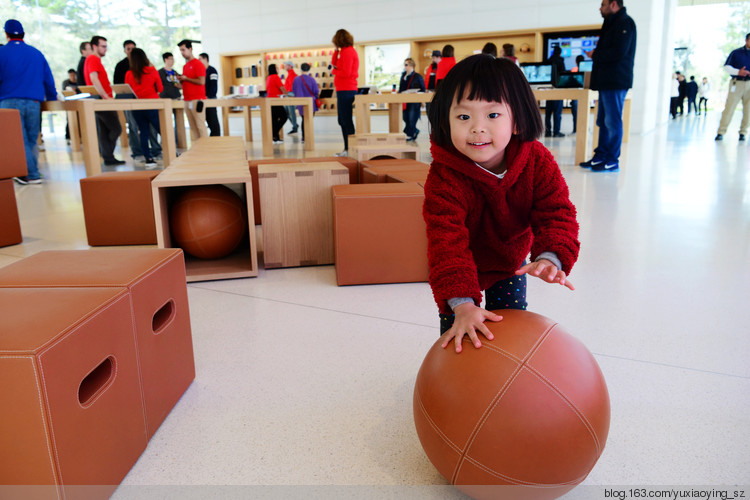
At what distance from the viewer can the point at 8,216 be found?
3498 mm

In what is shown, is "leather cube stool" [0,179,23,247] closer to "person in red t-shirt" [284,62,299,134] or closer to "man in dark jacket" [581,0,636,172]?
"man in dark jacket" [581,0,636,172]

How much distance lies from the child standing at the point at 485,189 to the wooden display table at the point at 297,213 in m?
1.68

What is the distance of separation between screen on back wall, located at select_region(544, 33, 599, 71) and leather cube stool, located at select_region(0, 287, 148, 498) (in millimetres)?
12011

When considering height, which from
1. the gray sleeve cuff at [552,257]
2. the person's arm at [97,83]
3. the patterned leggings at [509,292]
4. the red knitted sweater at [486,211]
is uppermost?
the person's arm at [97,83]

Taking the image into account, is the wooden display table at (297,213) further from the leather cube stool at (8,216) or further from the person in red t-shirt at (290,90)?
the person in red t-shirt at (290,90)

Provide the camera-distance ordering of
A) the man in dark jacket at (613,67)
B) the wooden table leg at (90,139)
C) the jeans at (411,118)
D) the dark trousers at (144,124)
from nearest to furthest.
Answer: the wooden table leg at (90,139) → the man in dark jacket at (613,67) → the dark trousers at (144,124) → the jeans at (411,118)

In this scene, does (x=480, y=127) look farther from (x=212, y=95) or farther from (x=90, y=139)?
(x=212, y=95)

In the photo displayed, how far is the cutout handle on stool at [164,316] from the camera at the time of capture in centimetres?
167

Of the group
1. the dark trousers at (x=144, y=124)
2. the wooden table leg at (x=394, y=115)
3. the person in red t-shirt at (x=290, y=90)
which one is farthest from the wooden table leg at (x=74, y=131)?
the wooden table leg at (x=394, y=115)

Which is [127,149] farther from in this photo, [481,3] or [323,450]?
[323,450]

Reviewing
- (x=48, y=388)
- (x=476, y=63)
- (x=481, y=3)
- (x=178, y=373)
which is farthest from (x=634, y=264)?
(x=481, y=3)

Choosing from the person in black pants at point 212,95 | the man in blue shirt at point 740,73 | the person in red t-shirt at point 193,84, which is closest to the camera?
the person in red t-shirt at point 193,84

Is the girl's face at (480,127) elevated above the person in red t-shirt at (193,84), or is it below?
below

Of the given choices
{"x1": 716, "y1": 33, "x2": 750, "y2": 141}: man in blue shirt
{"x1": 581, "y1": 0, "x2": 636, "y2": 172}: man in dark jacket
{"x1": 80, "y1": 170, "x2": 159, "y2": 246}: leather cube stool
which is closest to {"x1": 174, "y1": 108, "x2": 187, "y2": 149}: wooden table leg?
{"x1": 80, "y1": 170, "x2": 159, "y2": 246}: leather cube stool
